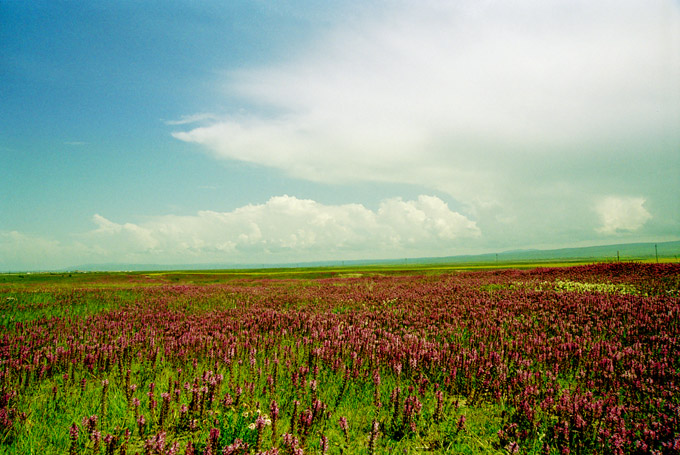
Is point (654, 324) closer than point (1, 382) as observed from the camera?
No

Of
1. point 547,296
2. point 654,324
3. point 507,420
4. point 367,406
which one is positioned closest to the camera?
point 507,420

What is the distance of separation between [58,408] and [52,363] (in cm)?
178

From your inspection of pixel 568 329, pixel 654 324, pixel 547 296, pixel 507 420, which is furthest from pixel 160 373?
pixel 547 296

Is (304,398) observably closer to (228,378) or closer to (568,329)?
(228,378)

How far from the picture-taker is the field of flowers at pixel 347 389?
3.39 m

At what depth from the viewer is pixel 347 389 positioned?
15.6ft

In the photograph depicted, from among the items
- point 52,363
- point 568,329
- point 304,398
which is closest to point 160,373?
point 52,363

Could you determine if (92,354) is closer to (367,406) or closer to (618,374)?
(367,406)

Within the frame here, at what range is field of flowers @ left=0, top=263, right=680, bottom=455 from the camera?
3391mm

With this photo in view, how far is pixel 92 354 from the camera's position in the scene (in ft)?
18.5

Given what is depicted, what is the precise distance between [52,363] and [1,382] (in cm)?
82

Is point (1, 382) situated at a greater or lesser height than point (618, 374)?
greater

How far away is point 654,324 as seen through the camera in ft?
25.5

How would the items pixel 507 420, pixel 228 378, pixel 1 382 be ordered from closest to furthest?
pixel 507 420
pixel 1 382
pixel 228 378
